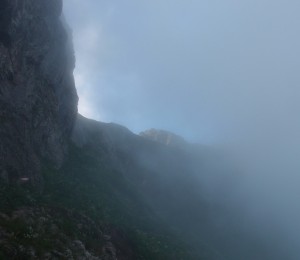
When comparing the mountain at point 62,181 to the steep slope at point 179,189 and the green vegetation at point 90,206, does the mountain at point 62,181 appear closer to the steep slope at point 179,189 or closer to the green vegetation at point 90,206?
the green vegetation at point 90,206

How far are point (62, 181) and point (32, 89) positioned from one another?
36.6 ft

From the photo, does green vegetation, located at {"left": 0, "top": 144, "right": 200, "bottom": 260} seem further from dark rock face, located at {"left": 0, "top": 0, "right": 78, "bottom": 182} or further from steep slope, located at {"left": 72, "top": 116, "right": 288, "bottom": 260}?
dark rock face, located at {"left": 0, "top": 0, "right": 78, "bottom": 182}

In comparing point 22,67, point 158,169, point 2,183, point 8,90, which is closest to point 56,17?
point 22,67

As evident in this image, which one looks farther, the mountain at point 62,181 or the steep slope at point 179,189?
the steep slope at point 179,189

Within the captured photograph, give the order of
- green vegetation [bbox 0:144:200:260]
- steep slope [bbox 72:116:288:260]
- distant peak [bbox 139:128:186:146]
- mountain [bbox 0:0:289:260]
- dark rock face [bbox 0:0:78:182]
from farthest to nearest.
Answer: distant peak [bbox 139:128:186:146], steep slope [bbox 72:116:288:260], dark rock face [bbox 0:0:78:182], mountain [bbox 0:0:289:260], green vegetation [bbox 0:144:200:260]

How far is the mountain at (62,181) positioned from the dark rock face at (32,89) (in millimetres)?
108

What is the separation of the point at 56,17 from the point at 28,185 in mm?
25750

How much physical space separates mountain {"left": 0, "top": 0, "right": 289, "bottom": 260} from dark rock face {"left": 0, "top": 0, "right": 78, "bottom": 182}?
11cm

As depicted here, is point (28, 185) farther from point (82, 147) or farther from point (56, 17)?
point (82, 147)

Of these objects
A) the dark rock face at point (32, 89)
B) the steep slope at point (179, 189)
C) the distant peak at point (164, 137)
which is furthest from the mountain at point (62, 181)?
the distant peak at point (164, 137)

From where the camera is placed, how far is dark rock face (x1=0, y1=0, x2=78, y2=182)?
38719 mm

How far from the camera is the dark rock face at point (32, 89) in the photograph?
3872cm

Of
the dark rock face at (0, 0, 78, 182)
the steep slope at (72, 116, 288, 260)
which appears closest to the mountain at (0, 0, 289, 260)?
the dark rock face at (0, 0, 78, 182)

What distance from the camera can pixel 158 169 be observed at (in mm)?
106250
